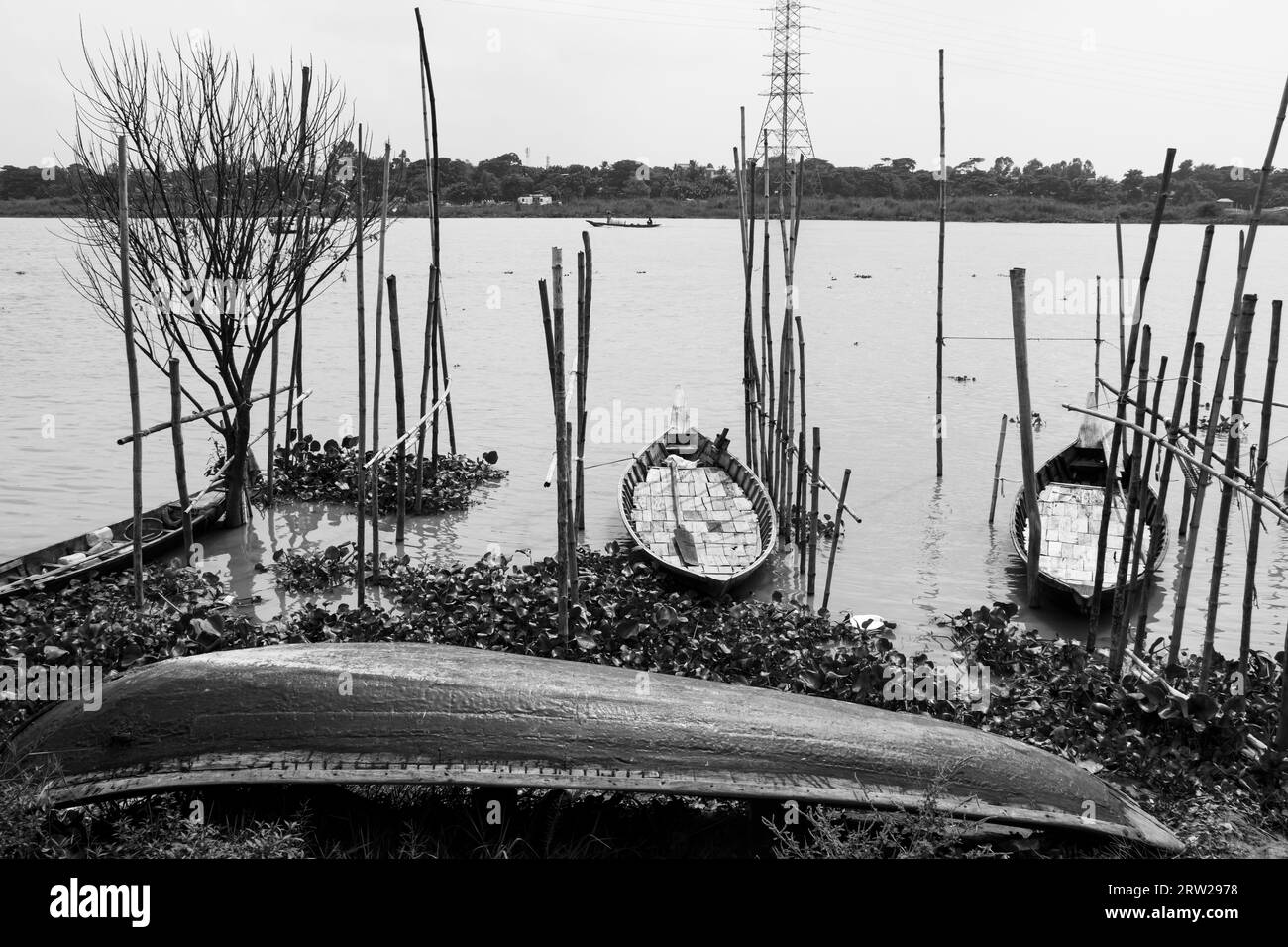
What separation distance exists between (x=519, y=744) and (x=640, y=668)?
6.54 ft

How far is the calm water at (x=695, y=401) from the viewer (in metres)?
9.80

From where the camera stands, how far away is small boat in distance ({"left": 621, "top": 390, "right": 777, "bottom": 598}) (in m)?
8.63

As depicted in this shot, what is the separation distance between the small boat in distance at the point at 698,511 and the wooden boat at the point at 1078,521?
222 centimetres

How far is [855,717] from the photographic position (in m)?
4.51

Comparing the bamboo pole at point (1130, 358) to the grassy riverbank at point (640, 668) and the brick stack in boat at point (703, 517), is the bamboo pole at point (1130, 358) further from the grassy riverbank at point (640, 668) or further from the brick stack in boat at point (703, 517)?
the brick stack in boat at point (703, 517)

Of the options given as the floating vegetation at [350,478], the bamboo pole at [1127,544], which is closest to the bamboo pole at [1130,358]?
the bamboo pole at [1127,544]

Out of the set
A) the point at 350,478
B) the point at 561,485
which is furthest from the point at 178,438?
the point at 350,478

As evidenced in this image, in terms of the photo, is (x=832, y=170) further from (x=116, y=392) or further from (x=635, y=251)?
(x=116, y=392)

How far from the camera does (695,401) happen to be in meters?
18.4

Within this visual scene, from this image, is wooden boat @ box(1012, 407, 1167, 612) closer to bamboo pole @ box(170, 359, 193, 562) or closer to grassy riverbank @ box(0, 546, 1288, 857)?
grassy riverbank @ box(0, 546, 1288, 857)

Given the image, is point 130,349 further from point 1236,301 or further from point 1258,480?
point 1258,480

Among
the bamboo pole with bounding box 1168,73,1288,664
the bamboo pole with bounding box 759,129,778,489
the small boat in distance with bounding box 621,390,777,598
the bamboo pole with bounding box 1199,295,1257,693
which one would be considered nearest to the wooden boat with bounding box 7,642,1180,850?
the bamboo pole with bounding box 1199,295,1257,693
